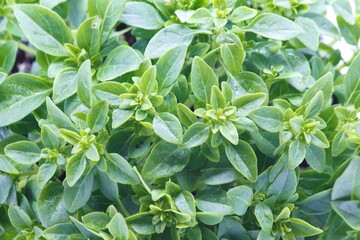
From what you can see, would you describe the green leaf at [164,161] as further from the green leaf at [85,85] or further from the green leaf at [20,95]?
the green leaf at [20,95]

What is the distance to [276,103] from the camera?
2.90 ft

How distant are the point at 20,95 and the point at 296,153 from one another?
520 mm

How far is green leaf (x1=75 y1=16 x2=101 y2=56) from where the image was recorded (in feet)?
2.99

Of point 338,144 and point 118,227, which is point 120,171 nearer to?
point 118,227

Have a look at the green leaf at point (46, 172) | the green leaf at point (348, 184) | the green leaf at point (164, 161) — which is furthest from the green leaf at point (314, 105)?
the green leaf at point (46, 172)

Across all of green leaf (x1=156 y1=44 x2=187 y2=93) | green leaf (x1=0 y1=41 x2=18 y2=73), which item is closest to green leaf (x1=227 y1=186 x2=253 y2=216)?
green leaf (x1=156 y1=44 x2=187 y2=93)

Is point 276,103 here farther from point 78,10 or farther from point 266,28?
point 78,10

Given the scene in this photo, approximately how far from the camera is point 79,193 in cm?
85

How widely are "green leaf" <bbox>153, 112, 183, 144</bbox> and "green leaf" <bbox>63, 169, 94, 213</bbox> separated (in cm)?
15

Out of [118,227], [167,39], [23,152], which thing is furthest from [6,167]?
[167,39]

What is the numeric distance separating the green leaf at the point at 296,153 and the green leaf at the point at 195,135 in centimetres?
14

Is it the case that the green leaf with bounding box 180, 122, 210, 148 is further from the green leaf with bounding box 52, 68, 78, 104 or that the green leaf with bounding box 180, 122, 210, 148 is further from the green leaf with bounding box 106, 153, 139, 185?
the green leaf with bounding box 52, 68, 78, 104

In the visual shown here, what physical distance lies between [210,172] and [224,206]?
0.24 ft

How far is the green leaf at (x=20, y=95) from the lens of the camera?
0.92 metres
